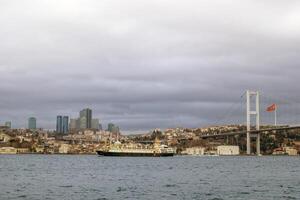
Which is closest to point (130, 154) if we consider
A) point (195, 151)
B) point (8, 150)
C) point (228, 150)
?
point (228, 150)

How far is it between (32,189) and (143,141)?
10481cm

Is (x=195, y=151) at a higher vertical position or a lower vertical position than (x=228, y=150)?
lower

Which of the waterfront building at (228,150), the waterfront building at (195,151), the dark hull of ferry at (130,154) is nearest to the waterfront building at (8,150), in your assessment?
the waterfront building at (195,151)

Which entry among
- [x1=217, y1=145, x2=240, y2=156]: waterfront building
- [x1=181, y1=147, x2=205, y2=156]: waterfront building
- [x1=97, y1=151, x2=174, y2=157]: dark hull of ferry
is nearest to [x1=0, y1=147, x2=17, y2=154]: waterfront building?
[x1=181, y1=147, x2=205, y2=156]: waterfront building

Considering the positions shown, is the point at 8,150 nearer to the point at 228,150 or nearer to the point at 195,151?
the point at 195,151

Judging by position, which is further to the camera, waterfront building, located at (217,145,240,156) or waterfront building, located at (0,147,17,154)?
waterfront building, located at (0,147,17,154)

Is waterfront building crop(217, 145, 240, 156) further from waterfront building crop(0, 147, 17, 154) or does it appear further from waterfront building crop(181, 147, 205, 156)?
waterfront building crop(0, 147, 17, 154)

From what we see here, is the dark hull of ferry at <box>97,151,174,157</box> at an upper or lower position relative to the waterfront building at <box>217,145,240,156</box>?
lower

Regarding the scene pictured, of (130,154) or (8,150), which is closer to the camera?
(130,154)

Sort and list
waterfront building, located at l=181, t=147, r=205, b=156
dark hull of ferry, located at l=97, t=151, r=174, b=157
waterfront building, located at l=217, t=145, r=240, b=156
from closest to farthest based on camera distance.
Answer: dark hull of ferry, located at l=97, t=151, r=174, b=157 → waterfront building, located at l=217, t=145, r=240, b=156 → waterfront building, located at l=181, t=147, r=205, b=156

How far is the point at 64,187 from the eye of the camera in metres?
29.9

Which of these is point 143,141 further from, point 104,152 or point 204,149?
point 104,152

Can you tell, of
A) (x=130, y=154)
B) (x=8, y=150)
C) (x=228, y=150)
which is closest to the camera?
(x=130, y=154)

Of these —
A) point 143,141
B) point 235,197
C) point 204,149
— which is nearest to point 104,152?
point 143,141
